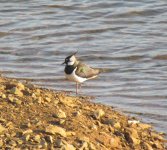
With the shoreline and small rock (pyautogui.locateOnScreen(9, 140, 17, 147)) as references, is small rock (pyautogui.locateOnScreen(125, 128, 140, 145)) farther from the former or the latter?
small rock (pyautogui.locateOnScreen(9, 140, 17, 147))

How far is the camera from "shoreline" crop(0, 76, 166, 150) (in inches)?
269

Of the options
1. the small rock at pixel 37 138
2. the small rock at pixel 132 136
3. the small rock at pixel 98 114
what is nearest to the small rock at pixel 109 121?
the small rock at pixel 98 114

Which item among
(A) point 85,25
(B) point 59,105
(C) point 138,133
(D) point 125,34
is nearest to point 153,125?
(C) point 138,133

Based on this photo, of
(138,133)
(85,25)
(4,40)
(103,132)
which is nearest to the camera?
(103,132)

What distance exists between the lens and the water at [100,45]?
1129 cm

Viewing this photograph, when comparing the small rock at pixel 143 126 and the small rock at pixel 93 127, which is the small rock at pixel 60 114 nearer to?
the small rock at pixel 93 127

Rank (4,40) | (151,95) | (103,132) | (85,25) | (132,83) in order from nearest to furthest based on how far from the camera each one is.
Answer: (103,132) → (151,95) → (132,83) → (4,40) → (85,25)

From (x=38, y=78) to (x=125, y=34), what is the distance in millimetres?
3944

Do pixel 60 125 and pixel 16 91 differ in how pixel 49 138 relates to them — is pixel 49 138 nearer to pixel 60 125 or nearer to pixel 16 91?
pixel 60 125

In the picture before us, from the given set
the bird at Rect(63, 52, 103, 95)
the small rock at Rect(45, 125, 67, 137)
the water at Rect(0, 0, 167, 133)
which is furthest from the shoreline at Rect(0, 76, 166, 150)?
the bird at Rect(63, 52, 103, 95)

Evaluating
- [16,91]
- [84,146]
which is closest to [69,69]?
[16,91]

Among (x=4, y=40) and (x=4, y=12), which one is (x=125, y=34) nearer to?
(x=4, y=40)

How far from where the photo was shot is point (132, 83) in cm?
1190

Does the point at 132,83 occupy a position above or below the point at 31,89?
below
